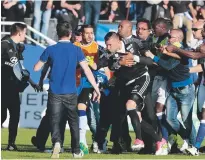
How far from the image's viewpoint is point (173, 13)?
86.2ft

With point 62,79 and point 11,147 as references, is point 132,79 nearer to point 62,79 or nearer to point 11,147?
point 62,79

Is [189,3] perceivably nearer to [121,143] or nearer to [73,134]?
[121,143]

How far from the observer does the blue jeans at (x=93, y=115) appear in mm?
18303

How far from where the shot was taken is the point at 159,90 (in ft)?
56.9

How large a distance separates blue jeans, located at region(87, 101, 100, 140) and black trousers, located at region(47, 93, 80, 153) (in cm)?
265

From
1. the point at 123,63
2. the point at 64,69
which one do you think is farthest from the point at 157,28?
the point at 64,69

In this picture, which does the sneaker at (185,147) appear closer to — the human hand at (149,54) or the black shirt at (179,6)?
the human hand at (149,54)

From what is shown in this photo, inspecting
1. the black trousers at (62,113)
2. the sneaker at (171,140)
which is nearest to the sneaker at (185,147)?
the sneaker at (171,140)

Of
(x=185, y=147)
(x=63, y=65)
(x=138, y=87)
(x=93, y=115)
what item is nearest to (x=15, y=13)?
(x=93, y=115)

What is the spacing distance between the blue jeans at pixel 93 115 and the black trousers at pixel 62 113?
8.70 feet

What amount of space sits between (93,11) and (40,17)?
1.39m

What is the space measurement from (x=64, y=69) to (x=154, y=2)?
36.0ft

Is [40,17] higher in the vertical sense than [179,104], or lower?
higher

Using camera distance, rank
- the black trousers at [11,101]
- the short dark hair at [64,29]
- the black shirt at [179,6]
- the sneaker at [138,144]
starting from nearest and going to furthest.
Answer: the short dark hair at [64,29] → the sneaker at [138,144] → the black trousers at [11,101] → the black shirt at [179,6]
